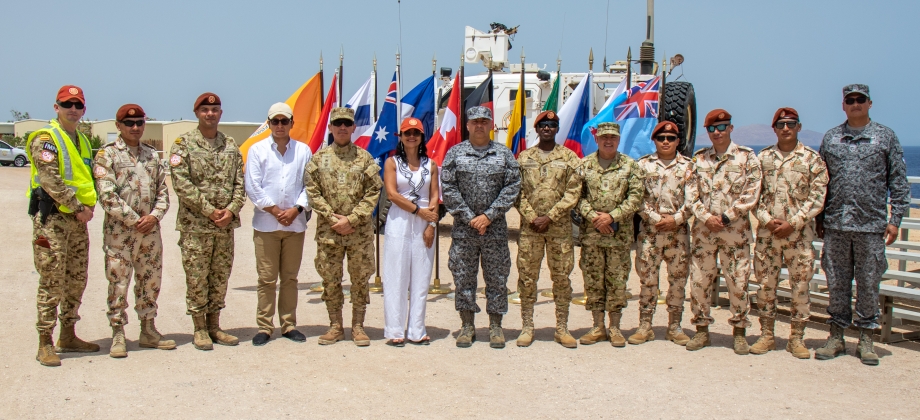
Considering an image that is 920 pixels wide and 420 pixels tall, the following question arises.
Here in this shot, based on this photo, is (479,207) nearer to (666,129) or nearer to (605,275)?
(605,275)

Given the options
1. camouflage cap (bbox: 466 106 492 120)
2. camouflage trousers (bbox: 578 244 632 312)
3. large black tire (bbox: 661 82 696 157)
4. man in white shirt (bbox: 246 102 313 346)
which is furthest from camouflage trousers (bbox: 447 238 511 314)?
large black tire (bbox: 661 82 696 157)

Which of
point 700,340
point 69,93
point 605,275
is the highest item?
point 69,93

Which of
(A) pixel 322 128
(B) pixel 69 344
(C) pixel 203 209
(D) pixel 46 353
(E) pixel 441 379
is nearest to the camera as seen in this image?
(E) pixel 441 379

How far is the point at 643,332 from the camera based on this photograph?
593 centimetres

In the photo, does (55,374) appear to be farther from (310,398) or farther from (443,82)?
(443,82)

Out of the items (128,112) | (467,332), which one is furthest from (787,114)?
(128,112)

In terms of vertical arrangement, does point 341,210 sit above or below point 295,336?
above

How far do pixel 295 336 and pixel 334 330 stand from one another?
0.32m

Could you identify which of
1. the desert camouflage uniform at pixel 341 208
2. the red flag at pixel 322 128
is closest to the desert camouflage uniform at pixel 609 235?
the desert camouflage uniform at pixel 341 208

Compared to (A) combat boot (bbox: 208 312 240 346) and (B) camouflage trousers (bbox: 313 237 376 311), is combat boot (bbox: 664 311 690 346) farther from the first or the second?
(A) combat boot (bbox: 208 312 240 346)

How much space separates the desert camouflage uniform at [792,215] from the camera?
17.9 ft

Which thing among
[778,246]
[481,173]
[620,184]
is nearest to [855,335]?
[778,246]

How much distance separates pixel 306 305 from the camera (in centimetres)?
738

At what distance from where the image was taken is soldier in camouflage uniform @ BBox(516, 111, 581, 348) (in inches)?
228
